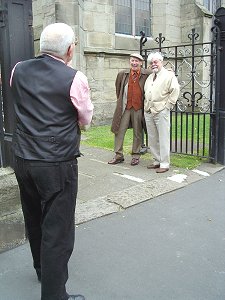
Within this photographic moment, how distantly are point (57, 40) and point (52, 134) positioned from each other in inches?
24.6

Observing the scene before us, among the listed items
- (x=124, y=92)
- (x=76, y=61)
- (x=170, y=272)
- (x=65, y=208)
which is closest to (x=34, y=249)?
(x=65, y=208)

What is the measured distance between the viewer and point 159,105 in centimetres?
613

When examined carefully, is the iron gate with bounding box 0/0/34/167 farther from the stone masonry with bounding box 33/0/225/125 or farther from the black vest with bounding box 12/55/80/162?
the stone masonry with bounding box 33/0/225/125

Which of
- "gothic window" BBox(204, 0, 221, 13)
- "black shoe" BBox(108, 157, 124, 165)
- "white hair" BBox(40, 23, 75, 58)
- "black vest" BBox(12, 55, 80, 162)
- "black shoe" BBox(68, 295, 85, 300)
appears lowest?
"black shoe" BBox(68, 295, 85, 300)

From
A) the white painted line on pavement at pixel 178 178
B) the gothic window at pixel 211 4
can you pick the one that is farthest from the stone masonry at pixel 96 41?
the white painted line on pavement at pixel 178 178

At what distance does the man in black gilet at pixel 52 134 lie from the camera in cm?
246

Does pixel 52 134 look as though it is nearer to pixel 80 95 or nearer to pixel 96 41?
pixel 80 95

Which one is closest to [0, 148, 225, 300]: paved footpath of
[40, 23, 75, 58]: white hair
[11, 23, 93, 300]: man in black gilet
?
[11, 23, 93, 300]: man in black gilet

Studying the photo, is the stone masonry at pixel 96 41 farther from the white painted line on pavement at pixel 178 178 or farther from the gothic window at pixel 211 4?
the white painted line on pavement at pixel 178 178

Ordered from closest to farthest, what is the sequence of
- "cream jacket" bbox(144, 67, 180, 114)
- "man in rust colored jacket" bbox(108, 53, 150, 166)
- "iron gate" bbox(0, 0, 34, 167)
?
1. "iron gate" bbox(0, 0, 34, 167)
2. "cream jacket" bbox(144, 67, 180, 114)
3. "man in rust colored jacket" bbox(108, 53, 150, 166)

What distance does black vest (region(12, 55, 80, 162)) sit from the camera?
2.44 metres

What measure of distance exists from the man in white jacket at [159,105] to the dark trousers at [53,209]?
12.3 feet

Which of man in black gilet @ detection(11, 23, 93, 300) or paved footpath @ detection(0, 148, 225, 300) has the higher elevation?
man in black gilet @ detection(11, 23, 93, 300)

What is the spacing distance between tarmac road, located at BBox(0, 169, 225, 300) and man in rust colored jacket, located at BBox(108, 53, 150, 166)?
2.14m
